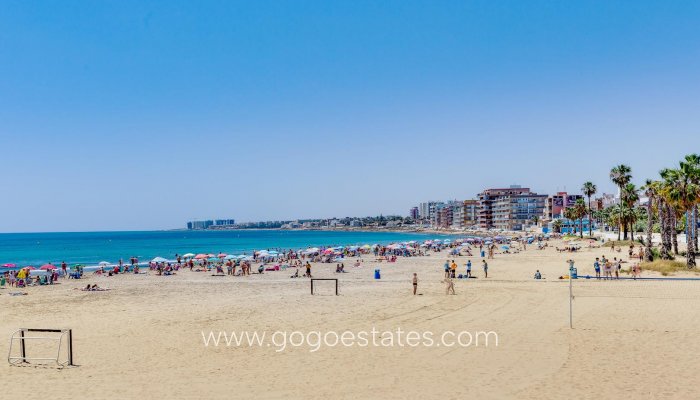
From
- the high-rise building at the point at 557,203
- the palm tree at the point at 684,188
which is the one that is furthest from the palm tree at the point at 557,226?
the palm tree at the point at 684,188

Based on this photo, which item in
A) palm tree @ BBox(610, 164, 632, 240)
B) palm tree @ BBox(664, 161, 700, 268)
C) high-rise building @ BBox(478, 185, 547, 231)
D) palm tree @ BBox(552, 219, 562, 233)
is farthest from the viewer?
high-rise building @ BBox(478, 185, 547, 231)

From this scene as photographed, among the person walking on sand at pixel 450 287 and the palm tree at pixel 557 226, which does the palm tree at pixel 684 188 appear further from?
the palm tree at pixel 557 226

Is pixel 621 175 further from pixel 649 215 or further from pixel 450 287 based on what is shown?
pixel 450 287

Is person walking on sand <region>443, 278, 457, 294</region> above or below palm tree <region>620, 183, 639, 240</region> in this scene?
below

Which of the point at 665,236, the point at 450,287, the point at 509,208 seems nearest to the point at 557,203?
the point at 509,208

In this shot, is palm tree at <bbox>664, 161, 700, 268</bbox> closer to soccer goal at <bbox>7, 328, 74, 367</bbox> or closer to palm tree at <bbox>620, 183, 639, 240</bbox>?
palm tree at <bbox>620, 183, 639, 240</bbox>

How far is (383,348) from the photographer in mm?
14547

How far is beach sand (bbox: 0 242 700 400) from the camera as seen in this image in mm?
11148

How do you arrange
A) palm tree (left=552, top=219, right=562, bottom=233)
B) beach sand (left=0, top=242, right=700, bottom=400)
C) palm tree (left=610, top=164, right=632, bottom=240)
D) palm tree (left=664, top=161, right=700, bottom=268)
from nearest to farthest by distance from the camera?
beach sand (left=0, top=242, right=700, bottom=400)
palm tree (left=664, top=161, right=700, bottom=268)
palm tree (left=610, top=164, right=632, bottom=240)
palm tree (left=552, top=219, right=562, bottom=233)

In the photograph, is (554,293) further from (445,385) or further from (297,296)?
(445,385)

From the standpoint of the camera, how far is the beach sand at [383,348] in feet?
36.6

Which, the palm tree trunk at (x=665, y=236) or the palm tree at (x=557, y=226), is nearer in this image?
the palm tree trunk at (x=665, y=236)

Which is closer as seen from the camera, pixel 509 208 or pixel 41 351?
pixel 41 351

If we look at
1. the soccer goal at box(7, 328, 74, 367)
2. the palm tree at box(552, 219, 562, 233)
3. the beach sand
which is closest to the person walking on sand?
the beach sand
